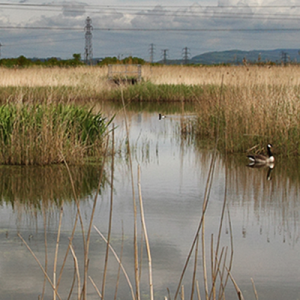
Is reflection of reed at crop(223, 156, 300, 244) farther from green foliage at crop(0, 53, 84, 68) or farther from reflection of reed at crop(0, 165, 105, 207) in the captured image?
green foliage at crop(0, 53, 84, 68)

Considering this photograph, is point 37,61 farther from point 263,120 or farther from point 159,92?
point 263,120

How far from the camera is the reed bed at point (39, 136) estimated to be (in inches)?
332

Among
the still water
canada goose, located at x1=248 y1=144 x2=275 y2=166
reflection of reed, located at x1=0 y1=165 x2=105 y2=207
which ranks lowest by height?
the still water

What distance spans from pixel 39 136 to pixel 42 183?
3.46 feet

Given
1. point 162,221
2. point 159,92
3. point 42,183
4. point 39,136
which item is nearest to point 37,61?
point 159,92

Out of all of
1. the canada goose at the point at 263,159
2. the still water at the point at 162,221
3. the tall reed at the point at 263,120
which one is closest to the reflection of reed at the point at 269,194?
the still water at the point at 162,221

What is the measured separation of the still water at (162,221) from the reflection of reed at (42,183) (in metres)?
0.01

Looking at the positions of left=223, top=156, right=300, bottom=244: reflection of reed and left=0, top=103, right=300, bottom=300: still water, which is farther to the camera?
left=223, top=156, right=300, bottom=244: reflection of reed

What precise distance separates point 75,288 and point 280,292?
1.41 metres

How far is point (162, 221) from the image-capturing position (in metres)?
5.84

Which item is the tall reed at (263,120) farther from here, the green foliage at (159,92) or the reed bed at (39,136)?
the green foliage at (159,92)

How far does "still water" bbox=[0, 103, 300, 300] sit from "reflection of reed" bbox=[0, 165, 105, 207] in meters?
0.01

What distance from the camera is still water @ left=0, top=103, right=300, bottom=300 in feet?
13.7

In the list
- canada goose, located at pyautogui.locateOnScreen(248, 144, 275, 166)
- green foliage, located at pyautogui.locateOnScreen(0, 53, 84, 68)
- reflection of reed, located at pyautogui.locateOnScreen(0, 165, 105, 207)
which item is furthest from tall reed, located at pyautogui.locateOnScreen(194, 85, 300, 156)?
green foliage, located at pyautogui.locateOnScreen(0, 53, 84, 68)
